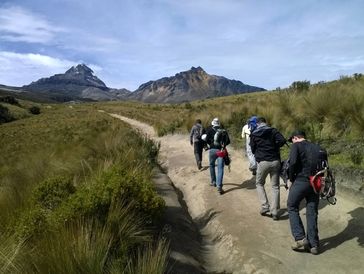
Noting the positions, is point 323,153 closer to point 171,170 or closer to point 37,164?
point 37,164

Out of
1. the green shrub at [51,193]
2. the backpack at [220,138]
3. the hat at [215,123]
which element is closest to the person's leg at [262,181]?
the backpack at [220,138]

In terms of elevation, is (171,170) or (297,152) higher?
(297,152)

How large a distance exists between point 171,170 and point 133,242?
9987mm

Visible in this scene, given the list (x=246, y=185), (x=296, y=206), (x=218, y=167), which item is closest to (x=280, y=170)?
(x=296, y=206)

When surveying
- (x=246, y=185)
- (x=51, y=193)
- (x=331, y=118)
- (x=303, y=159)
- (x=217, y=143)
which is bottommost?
(x=246, y=185)

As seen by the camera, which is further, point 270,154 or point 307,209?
point 270,154

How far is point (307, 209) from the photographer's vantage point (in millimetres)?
7465

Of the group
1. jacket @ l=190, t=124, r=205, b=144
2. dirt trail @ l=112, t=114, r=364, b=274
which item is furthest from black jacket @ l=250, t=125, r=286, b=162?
jacket @ l=190, t=124, r=205, b=144

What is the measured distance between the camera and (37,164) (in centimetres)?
1101

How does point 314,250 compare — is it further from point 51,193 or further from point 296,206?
point 51,193

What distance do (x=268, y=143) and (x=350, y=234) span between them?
2.31 metres

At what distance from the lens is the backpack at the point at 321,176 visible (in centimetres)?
723

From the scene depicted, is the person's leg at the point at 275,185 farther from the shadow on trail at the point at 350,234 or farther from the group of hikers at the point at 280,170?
the shadow on trail at the point at 350,234

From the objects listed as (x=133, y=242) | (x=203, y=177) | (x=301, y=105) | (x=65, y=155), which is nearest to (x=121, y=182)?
(x=133, y=242)
